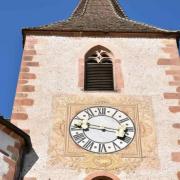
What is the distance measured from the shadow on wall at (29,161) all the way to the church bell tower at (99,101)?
0.8 inches

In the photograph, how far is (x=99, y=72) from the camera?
49.8 feet

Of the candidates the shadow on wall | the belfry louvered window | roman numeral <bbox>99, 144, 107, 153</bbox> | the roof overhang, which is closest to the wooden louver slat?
the belfry louvered window

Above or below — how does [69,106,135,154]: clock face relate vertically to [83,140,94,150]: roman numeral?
above

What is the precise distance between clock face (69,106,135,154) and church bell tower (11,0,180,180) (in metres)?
0.02

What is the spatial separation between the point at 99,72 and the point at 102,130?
104 inches

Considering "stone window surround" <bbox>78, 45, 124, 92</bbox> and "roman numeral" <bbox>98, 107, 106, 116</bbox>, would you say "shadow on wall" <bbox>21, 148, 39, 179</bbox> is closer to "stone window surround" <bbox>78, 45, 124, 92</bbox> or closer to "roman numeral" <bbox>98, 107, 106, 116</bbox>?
"roman numeral" <bbox>98, 107, 106, 116</bbox>

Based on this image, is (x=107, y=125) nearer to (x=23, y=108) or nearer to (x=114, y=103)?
(x=114, y=103)

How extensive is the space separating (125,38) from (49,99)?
3.35 meters

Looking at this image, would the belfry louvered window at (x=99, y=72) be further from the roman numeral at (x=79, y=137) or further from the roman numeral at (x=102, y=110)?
the roman numeral at (x=79, y=137)

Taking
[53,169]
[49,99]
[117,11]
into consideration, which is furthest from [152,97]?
[117,11]

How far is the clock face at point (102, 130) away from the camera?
12414mm

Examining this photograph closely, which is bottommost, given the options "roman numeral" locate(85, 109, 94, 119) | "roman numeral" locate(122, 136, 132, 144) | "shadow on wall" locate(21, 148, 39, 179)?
"shadow on wall" locate(21, 148, 39, 179)

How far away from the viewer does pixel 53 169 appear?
38.7ft

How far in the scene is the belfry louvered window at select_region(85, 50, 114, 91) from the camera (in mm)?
14617
